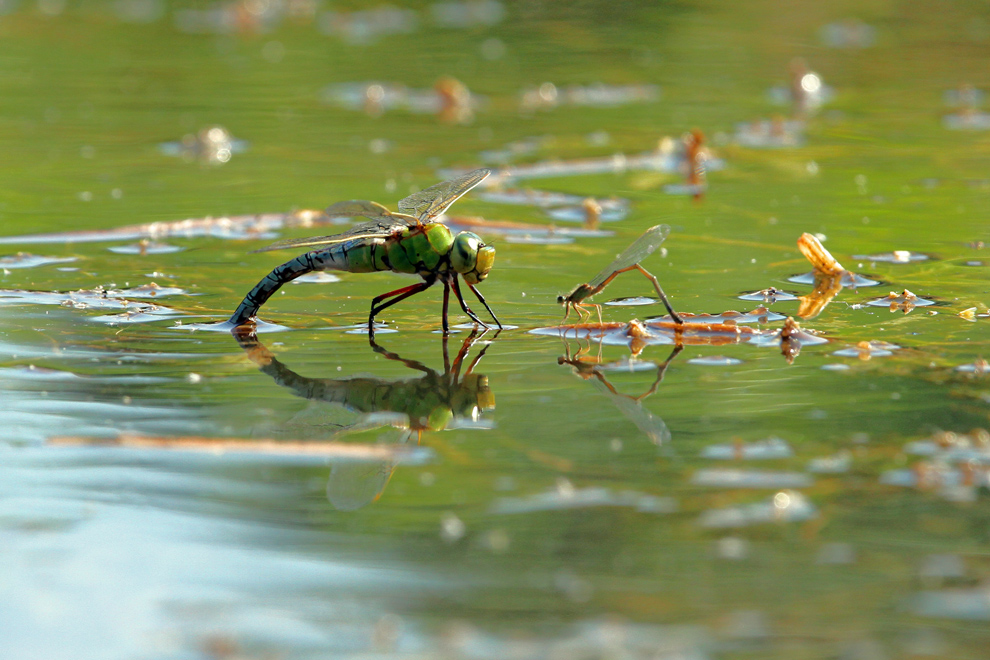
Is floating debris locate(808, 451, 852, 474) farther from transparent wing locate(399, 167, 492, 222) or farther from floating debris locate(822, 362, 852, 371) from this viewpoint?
transparent wing locate(399, 167, 492, 222)

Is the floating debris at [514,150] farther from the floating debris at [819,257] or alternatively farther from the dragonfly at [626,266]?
the dragonfly at [626,266]

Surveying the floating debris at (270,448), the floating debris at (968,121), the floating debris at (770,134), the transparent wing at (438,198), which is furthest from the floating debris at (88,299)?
the floating debris at (968,121)

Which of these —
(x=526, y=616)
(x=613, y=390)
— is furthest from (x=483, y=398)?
(x=526, y=616)

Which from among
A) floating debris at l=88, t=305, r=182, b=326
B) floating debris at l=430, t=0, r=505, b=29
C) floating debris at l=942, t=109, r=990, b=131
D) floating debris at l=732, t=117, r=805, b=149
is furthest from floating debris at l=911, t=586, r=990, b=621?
floating debris at l=430, t=0, r=505, b=29

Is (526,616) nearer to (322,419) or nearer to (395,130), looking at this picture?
(322,419)

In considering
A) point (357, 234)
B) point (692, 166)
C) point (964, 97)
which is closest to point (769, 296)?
point (357, 234)

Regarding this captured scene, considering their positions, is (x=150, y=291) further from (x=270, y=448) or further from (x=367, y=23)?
(x=367, y=23)
